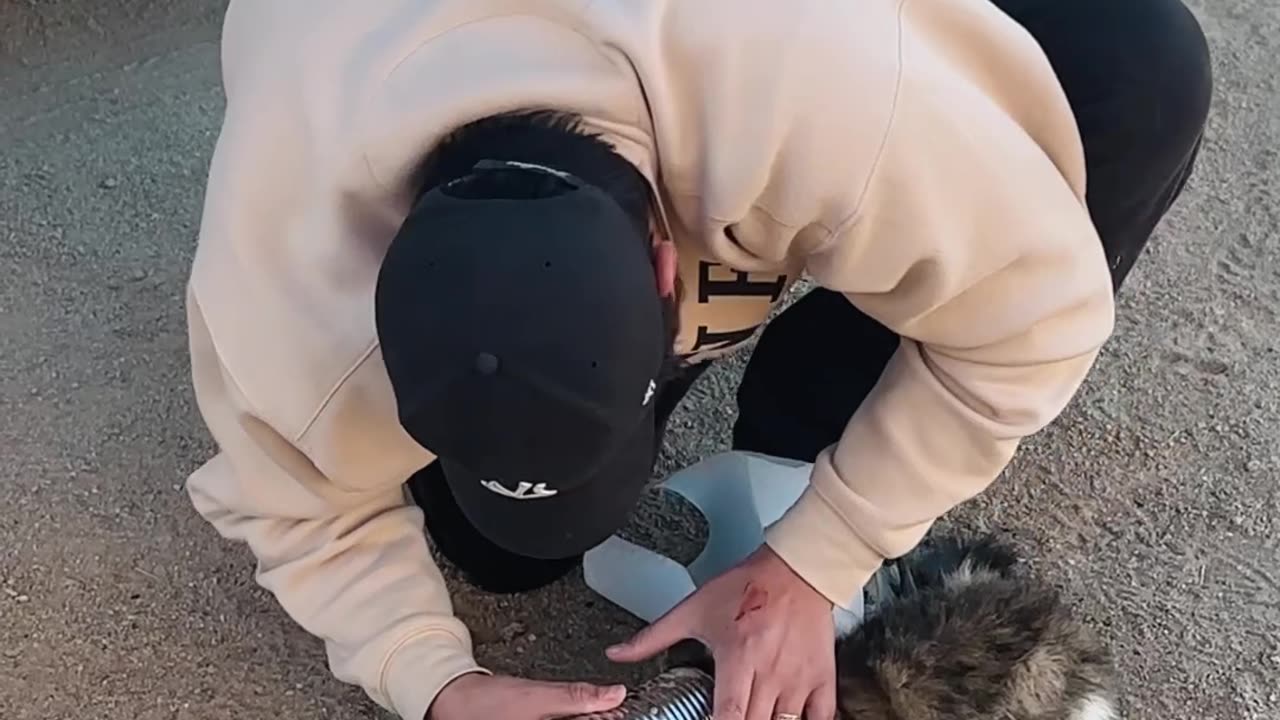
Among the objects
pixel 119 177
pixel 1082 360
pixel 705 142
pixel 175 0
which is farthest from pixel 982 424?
pixel 175 0

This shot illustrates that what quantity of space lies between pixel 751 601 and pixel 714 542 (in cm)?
16

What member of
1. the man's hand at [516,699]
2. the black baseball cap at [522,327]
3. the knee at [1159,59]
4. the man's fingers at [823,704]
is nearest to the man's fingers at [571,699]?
the man's hand at [516,699]

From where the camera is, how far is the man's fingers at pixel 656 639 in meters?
0.91

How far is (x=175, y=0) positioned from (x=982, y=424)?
1035 millimetres

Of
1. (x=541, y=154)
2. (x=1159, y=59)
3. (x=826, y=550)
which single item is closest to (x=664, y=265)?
(x=541, y=154)

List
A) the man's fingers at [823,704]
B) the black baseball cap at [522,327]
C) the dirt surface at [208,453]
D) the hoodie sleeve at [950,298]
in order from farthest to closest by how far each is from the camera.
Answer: the dirt surface at [208,453] < the man's fingers at [823,704] < the hoodie sleeve at [950,298] < the black baseball cap at [522,327]

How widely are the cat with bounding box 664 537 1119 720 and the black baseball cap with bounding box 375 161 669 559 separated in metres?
0.25

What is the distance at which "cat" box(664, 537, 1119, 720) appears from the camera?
0.83 m

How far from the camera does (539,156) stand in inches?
26.1

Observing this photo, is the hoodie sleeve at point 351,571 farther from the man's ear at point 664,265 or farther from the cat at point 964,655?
the man's ear at point 664,265

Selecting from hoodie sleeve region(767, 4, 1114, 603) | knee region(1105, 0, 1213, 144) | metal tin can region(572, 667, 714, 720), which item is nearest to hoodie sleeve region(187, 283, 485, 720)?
metal tin can region(572, 667, 714, 720)

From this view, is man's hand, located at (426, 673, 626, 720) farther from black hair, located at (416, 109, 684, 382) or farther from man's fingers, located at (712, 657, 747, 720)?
black hair, located at (416, 109, 684, 382)

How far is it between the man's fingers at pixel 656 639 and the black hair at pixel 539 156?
0.27m

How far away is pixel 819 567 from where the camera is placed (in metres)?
0.90
